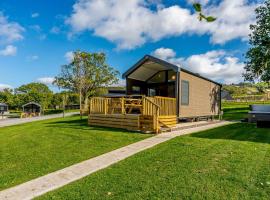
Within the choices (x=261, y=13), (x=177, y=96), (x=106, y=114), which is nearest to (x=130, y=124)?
(x=106, y=114)

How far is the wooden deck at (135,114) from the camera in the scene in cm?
1046

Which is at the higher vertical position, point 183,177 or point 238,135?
point 238,135

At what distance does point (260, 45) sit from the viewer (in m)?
23.9

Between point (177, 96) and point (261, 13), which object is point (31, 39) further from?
point (261, 13)

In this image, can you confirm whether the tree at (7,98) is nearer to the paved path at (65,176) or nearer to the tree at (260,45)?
the tree at (260,45)

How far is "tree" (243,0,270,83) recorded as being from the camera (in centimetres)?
2317

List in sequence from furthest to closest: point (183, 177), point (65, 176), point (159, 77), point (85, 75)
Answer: point (85, 75)
point (159, 77)
point (65, 176)
point (183, 177)

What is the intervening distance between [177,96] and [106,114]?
3740 mm

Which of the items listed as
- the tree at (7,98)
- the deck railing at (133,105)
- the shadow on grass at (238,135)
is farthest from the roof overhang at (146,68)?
the tree at (7,98)

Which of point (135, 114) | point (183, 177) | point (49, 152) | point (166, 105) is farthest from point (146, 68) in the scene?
point (183, 177)

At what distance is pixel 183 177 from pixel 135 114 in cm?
638

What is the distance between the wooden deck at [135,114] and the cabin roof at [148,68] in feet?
6.05

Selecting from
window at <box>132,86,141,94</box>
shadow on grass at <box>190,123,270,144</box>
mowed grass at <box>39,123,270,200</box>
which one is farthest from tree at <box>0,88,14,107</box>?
mowed grass at <box>39,123,270,200</box>

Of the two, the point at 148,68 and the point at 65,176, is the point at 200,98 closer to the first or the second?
the point at 148,68
